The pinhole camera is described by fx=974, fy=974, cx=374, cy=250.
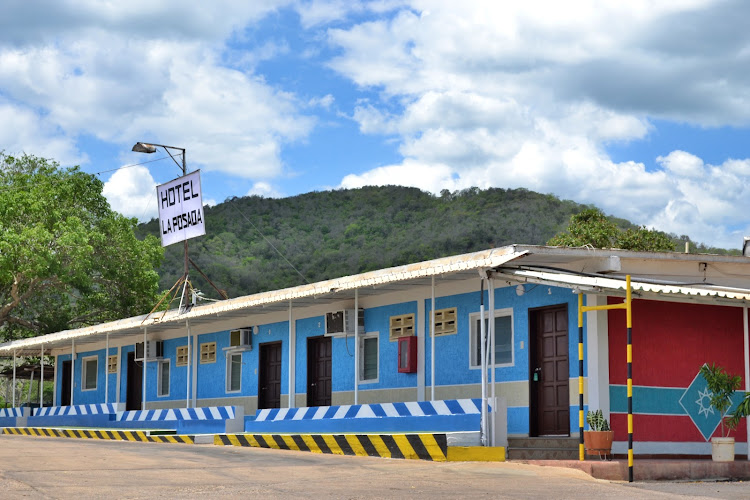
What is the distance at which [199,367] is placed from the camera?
944 inches

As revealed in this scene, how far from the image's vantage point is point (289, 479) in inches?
411

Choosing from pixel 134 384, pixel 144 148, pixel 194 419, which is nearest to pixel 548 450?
pixel 194 419

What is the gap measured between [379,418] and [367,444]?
115 centimetres

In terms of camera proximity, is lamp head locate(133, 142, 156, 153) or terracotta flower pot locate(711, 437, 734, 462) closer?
terracotta flower pot locate(711, 437, 734, 462)

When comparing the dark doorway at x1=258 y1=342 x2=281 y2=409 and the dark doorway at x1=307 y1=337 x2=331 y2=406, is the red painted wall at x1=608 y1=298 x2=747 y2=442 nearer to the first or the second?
the dark doorway at x1=307 y1=337 x2=331 y2=406

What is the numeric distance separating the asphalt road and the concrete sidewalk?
9.3 inches

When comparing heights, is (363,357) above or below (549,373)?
above

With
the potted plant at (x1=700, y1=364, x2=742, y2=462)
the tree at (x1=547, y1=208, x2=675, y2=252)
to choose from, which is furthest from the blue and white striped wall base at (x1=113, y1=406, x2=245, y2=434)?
the tree at (x1=547, y1=208, x2=675, y2=252)

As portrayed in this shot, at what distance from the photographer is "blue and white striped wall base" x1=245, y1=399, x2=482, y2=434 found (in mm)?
13945

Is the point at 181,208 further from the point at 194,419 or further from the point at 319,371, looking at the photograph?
the point at 319,371

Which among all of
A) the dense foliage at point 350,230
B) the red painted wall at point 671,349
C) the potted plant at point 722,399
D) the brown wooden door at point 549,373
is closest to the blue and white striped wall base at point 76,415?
the brown wooden door at point 549,373

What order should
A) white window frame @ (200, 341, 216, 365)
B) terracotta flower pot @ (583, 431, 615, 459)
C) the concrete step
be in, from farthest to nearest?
white window frame @ (200, 341, 216, 365) < the concrete step < terracotta flower pot @ (583, 431, 615, 459)

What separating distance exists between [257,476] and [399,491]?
187 cm

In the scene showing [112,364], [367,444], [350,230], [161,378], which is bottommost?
[367,444]
